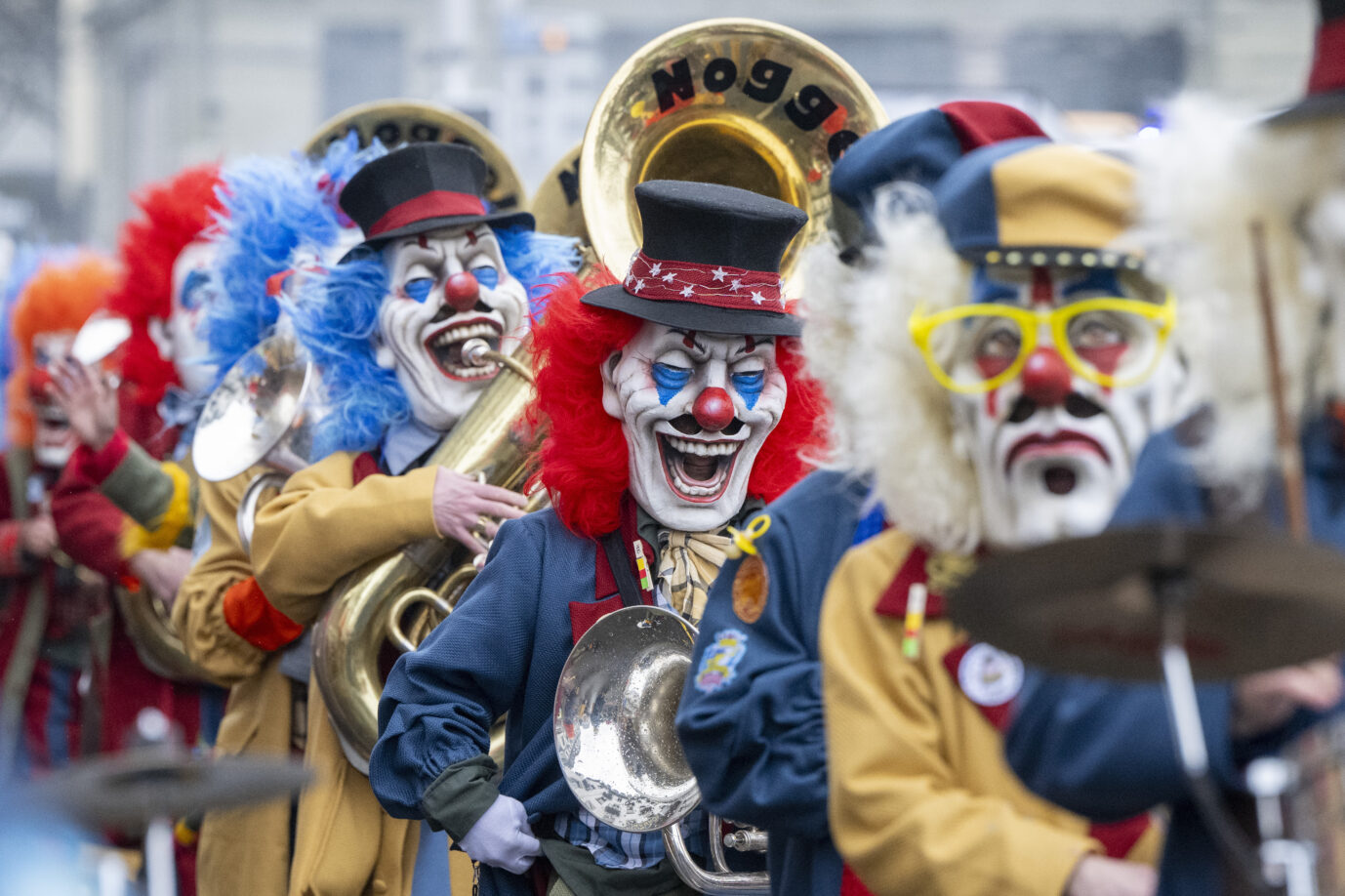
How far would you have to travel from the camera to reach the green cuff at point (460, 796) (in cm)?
397

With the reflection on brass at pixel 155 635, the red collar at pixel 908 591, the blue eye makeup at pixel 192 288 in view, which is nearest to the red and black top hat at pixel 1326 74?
the red collar at pixel 908 591

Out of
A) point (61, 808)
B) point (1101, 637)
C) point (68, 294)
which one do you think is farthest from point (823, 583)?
point (68, 294)

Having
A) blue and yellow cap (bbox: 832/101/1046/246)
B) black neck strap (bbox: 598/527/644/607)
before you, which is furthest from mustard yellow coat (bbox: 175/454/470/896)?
blue and yellow cap (bbox: 832/101/1046/246)

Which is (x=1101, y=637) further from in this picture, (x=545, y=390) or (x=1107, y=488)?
(x=545, y=390)

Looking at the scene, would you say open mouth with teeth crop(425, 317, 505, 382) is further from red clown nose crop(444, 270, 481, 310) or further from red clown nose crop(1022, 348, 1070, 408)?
red clown nose crop(1022, 348, 1070, 408)

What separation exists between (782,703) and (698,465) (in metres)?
1.28

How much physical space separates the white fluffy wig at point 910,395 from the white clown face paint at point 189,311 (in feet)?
13.7

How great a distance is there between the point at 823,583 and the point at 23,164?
1265 inches

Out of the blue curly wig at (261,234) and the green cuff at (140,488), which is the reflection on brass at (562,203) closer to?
the blue curly wig at (261,234)

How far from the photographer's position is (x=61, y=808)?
2.31 m

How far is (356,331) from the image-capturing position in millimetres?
5500

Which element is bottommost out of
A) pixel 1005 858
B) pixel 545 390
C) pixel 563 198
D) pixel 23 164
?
pixel 1005 858

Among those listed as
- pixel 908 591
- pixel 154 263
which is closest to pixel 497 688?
pixel 908 591

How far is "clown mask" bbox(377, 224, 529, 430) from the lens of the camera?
537 cm
